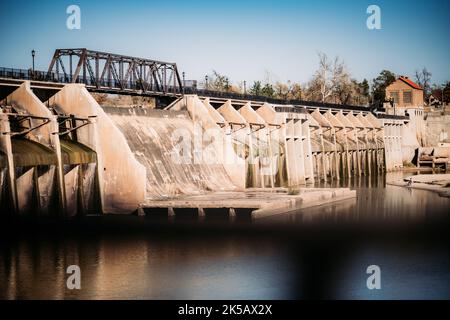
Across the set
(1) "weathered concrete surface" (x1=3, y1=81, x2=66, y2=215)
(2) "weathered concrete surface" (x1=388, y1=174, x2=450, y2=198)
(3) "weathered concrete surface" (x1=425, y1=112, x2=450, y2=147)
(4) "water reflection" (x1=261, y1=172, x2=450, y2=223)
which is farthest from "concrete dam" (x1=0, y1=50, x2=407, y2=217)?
(3) "weathered concrete surface" (x1=425, y1=112, x2=450, y2=147)

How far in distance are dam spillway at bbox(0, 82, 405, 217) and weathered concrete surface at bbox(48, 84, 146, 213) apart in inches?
2.6

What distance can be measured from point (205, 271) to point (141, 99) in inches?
4227

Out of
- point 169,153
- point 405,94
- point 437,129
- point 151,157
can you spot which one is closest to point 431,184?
point 169,153

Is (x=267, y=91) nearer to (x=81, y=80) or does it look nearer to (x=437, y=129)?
(x=437, y=129)

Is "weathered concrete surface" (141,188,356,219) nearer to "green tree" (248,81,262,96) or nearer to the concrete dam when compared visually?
the concrete dam

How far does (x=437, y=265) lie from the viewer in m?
35.4

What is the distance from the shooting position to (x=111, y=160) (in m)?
52.3

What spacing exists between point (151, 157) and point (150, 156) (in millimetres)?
111

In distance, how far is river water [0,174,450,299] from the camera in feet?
102

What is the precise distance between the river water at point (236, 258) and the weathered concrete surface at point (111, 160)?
218 centimetres

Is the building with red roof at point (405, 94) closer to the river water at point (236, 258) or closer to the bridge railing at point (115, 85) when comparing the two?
the bridge railing at point (115, 85)

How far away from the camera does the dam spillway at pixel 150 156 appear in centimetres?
4841
